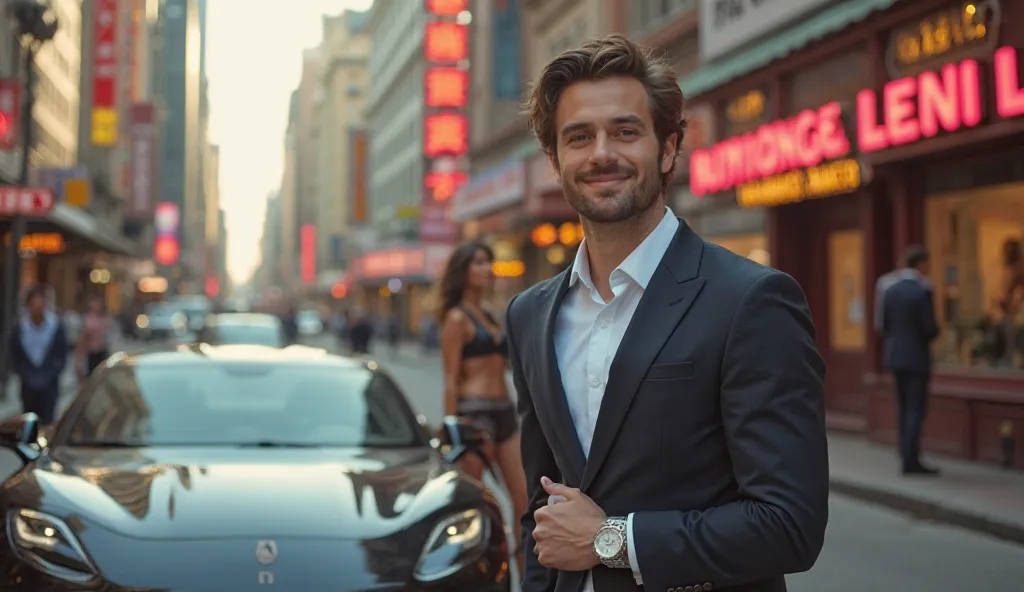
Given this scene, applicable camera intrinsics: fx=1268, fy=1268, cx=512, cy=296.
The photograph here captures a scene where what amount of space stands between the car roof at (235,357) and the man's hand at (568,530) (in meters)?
4.75

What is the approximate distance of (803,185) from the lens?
1581 centimetres

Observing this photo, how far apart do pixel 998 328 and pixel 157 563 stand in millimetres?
10457

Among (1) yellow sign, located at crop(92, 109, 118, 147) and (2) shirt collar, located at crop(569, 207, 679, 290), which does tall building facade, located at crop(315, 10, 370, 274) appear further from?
(2) shirt collar, located at crop(569, 207, 679, 290)

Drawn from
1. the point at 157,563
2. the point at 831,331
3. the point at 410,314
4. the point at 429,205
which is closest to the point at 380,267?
the point at 410,314

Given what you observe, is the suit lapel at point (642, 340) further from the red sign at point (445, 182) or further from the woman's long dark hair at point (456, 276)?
the red sign at point (445, 182)

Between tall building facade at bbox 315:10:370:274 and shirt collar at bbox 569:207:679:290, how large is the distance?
404 ft

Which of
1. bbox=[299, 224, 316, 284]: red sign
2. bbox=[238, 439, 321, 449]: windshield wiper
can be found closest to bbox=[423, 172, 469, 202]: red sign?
bbox=[238, 439, 321, 449]: windshield wiper

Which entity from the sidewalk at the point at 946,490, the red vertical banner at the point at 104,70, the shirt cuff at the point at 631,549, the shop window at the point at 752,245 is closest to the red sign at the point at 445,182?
the red vertical banner at the point at 104,70

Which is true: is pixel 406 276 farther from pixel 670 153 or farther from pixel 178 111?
pixel 178 111

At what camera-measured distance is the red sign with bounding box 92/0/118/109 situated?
164 ft

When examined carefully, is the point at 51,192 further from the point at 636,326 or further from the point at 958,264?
the point at 636,326

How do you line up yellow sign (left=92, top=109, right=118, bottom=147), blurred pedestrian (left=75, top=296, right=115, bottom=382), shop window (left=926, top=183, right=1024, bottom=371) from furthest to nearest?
yellow sign (left=92, top=109, right=118, bottom=147), blurred pedestrian (left=75, top=296, right=115, bottom=382), shop window (left=926, top=183, right=1024, bottom=371)

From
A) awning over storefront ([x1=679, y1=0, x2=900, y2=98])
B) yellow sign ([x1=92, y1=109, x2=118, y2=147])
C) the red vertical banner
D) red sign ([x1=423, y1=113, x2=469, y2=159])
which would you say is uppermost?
the red vertical banner

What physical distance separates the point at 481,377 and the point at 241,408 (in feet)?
4.90
